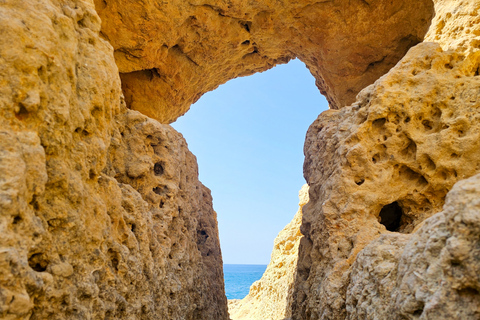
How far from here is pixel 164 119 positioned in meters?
11.2

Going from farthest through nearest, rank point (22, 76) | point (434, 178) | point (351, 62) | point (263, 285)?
point (263, 285)
point (351, 62)
point (434, 178)
point (22, 76)

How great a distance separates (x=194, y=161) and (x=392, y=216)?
4978 mm

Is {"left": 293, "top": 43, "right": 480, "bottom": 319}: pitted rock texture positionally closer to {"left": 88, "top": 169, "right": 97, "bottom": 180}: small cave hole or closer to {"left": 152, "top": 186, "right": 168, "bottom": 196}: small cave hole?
{"left": 152, "top": 186, "right": 168, "bottom": 196}: small cave hole

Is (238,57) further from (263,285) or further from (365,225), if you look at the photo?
(263,285)

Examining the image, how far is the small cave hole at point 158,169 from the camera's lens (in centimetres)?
671

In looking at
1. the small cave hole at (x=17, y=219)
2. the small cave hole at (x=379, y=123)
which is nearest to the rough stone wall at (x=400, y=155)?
the small cave hole at (x=379, y=123)

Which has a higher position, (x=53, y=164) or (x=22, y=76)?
(x=22, y=76)

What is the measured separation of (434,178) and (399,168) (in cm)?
56

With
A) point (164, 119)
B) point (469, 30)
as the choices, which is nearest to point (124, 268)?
point (469, 30)

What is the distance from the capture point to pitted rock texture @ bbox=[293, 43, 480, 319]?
495 cm

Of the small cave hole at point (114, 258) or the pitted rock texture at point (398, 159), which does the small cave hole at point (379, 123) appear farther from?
the small cave hole at point (114, 258)

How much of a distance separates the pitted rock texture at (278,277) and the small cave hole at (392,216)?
6049 millimetres

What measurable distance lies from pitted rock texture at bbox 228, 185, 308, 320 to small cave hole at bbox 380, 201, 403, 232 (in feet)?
19.8

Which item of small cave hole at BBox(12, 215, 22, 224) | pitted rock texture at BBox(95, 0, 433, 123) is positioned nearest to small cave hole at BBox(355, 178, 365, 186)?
small cave hole at BBox(12, 215, 22, 224)
